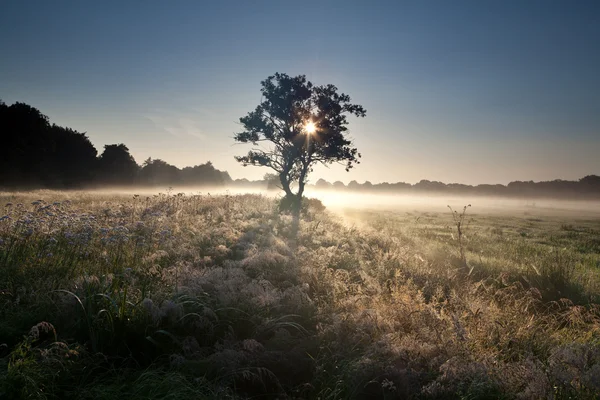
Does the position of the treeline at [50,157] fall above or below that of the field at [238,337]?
above

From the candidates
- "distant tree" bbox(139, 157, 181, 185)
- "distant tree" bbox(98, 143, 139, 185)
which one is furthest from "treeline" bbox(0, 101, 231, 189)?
"distant tree" bbox(139, 157, 181, 185)

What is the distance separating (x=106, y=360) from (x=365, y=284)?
462 cm

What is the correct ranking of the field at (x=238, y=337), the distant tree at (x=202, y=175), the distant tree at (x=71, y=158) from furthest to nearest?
the distant tree at (x=202, y=175), the distant tree at (x=71, y=158), the field at (x=238, y=337)

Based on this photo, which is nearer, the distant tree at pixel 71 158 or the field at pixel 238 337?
Result: the field at pixel 238 337

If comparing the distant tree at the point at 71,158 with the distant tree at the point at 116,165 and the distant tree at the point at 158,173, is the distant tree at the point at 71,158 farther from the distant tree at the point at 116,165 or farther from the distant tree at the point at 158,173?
the distant tree at the point at 158,173

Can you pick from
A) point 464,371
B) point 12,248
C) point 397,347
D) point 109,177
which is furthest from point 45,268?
point 109,177

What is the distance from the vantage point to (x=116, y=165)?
47.6 metres

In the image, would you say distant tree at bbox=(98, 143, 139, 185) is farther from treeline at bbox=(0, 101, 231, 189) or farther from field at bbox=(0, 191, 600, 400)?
field at bbox=(0, 191, 600, 400)

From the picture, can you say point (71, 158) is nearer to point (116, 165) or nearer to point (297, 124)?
point (116, 165)

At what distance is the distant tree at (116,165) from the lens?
4600 centimetres

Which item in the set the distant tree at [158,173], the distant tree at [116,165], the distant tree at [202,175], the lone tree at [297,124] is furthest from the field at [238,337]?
the distant tree at [202,175]

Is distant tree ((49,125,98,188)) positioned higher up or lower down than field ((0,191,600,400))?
higher up

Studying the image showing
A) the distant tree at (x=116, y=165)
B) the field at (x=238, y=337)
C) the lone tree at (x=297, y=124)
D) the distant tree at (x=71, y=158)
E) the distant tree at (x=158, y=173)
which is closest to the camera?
the field at (x=238, y=337)

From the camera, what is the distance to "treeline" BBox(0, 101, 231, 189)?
32.4 metres
